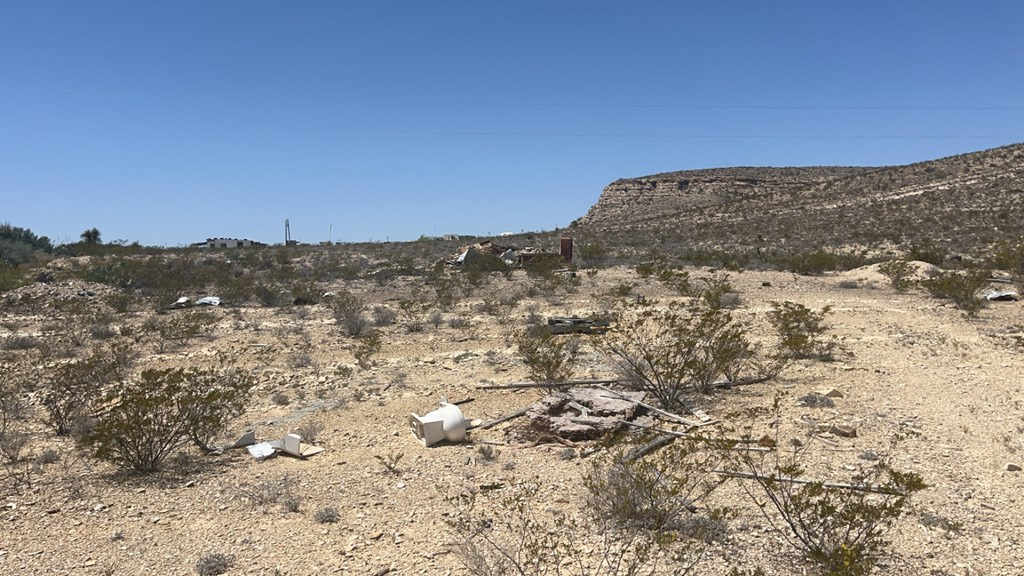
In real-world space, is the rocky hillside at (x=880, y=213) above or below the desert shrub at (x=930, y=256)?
above

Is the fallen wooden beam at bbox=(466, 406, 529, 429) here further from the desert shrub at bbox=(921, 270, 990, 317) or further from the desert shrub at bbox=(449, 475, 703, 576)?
the desert shrub at bbox=(921, 270, 990, 317)

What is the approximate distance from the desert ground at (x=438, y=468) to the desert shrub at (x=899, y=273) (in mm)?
5724

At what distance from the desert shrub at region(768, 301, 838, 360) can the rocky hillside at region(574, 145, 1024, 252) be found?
66.9ft

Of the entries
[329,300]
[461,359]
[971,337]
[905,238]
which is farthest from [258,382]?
[905,238]

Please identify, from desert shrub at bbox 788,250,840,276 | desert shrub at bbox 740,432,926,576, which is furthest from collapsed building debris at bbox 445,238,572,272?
desert shrub at bbox 740,432,926,576

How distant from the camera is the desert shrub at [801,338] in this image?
31.8 feet

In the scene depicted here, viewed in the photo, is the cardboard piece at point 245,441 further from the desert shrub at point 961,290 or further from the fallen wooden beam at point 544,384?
the desert shrub at point 961,290

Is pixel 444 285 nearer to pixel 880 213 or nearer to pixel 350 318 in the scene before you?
pixel 350 318

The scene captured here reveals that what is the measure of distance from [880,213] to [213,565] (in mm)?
42354

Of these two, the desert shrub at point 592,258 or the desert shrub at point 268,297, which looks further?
the desert shrub at point 592,258

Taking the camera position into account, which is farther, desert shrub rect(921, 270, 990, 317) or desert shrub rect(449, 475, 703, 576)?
desert shrub rect(921, 270, 990, 317)

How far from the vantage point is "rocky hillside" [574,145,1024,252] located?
3183 centimetres

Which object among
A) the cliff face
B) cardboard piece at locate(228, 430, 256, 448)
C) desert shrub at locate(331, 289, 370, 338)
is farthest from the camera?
the cliff face

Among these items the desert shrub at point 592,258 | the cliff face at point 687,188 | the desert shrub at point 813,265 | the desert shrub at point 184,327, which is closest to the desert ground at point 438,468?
the desert shrub at point 184,327
